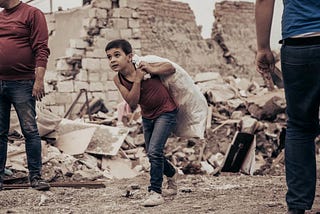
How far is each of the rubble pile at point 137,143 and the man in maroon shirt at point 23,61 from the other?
127 centimetres

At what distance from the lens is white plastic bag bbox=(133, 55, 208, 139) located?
5.60 metres

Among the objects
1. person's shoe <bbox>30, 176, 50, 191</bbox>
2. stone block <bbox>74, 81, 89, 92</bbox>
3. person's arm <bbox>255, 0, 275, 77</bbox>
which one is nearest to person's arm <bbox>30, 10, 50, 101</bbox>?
person's shoe <bbox>30, 176, 50, 191</bbox>

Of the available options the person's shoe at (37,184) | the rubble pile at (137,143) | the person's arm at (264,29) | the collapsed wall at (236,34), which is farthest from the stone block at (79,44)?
the person's arm at (264,29)

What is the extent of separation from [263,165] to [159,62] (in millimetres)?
4663

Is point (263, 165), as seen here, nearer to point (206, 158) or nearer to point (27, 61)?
point (206, 158)

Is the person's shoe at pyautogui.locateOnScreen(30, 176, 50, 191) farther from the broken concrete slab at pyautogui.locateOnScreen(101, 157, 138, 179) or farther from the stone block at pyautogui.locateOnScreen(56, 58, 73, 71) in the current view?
the stone block at pyautogui.locateOnScreen(56, 58, 73, 71)

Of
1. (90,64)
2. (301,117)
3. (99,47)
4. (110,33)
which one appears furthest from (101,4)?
(301,117)

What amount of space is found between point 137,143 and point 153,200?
5.14 m

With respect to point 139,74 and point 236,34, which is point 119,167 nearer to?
point 139,74

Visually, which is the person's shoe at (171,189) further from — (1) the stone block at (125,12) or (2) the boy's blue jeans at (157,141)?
(1) the stone block at (125,12)

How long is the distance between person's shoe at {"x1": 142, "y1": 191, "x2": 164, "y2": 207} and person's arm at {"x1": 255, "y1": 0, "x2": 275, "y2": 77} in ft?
5.69

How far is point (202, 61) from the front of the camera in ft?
63.2

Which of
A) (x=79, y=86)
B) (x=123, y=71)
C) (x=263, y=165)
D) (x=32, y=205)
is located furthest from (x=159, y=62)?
(x=79, y=86)

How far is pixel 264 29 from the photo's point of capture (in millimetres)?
3619
